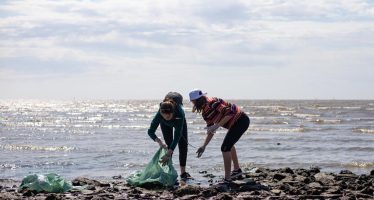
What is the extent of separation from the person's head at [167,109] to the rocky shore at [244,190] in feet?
4.21

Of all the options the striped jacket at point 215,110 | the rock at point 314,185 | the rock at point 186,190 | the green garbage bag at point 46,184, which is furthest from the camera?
the striped jacket at point 215,110

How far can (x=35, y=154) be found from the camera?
18.1 metres

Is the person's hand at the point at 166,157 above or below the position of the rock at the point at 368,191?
above

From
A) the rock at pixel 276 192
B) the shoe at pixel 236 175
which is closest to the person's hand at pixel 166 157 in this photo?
the shoe at pixel 236 175

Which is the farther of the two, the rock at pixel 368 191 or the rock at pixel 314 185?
the rock at pixel 314 185

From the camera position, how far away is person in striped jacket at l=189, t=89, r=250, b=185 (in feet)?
34.2

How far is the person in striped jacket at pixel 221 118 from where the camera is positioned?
34.2 ft

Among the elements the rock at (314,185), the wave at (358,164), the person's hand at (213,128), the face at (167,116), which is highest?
the face at (167,116)

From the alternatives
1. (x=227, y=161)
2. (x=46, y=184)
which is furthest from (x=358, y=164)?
(x=46, y=184)

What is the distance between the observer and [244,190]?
10.2 meters

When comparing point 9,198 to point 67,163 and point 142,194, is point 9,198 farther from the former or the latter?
point 67,163

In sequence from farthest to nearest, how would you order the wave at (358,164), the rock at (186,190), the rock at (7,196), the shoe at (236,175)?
the wave at (358,164) → the shoe at (236,175) → the rock at (186,190) → the rock at (7,196)

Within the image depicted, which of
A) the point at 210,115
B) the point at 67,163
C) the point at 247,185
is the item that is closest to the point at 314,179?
the point at 247,185

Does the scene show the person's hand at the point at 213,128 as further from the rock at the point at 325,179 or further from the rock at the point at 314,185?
the rock at the point at 325,179
